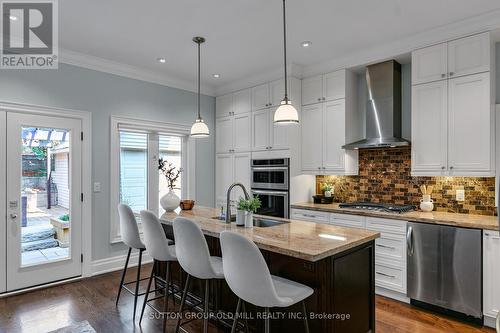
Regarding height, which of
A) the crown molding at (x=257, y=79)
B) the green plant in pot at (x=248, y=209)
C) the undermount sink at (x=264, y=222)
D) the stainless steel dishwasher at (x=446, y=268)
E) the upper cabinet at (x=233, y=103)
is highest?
the crown molding at (x=257, y=79)

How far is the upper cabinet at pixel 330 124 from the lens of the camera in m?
4.12

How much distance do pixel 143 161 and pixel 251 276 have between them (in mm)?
3471

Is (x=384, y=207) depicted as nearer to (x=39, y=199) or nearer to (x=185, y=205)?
(x=185, y=205)

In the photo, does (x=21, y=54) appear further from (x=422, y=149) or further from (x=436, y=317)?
(x=436, y=317)

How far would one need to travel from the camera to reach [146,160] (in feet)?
15.6

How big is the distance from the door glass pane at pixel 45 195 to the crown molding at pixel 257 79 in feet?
8.53

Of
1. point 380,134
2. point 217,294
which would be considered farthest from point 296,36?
point 217,294

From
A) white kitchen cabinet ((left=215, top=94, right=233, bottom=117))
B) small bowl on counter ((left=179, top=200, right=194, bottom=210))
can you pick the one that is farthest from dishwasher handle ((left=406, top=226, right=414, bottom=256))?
white kitchen cabinet ((left=215, top=94, right=233, bottom=117))

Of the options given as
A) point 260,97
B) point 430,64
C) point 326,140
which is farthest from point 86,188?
point 430,64

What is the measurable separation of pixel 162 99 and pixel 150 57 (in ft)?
2.86

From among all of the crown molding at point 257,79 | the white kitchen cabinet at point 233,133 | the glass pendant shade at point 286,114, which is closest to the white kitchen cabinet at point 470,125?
the glass pendant shade at point 286,114

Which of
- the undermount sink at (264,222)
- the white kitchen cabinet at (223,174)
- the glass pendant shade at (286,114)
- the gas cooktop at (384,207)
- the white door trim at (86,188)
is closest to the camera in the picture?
the glass pendant shade at (286,114)

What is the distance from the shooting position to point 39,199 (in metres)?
3.70

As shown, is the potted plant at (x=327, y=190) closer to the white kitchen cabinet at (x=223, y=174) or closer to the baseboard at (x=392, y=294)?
the baseboard at (x=392, y=294)
